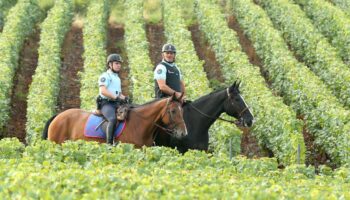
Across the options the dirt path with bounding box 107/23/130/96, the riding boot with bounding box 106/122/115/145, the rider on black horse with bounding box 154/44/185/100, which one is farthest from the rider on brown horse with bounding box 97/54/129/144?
the dirt path with bounding box 107/23/130/96

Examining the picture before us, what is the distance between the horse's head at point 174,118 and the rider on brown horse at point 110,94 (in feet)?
3.19

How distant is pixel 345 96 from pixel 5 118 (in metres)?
9.20

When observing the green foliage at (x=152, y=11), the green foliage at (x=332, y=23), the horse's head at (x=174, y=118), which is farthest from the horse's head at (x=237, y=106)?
the green foliage at (x=152, y=11)

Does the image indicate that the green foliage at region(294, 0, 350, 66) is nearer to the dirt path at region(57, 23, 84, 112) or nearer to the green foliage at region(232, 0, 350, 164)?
the green foliage at region(232, 0, 350, 164)

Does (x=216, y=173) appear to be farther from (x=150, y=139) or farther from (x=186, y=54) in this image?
(x=186, y=54)

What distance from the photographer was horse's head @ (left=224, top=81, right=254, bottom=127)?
15445 millimetres

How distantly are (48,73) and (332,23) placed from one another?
1175cm

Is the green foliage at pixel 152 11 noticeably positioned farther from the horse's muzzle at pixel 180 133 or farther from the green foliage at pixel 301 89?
the horse's muzzle at pixel 180 133

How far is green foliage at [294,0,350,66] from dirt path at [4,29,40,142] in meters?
10.5

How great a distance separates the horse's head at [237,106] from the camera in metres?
15.4

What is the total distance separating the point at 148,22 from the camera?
34.8m

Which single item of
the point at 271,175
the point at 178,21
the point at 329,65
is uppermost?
the point at 178,21

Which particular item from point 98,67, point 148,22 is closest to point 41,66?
point 98,67

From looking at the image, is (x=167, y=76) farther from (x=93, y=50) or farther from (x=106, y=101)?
(x=93, y=50)
